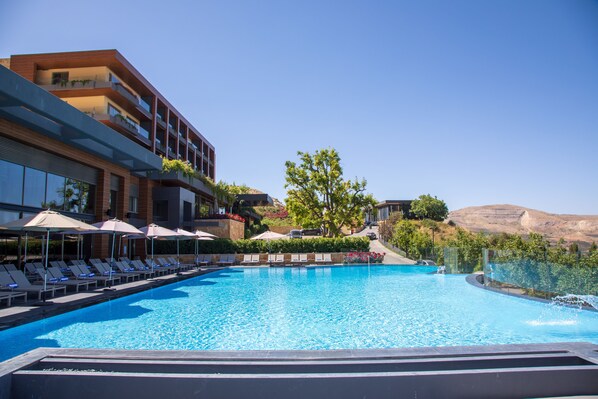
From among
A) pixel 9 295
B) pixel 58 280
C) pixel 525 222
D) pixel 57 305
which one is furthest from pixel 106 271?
pixel 525 222

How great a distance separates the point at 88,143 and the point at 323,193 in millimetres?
20985

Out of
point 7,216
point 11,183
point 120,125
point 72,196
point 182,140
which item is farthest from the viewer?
point 182,140

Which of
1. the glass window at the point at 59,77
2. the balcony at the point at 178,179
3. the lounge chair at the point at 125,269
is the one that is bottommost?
the lounge chair at the point at 125,269

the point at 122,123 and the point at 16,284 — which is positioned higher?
the point at 122,123

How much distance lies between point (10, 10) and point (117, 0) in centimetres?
377

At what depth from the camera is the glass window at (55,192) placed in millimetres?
15570

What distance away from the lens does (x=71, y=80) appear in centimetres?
2447

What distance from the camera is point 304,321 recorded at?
30.7 feet

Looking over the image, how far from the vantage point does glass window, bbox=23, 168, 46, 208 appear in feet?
47.1

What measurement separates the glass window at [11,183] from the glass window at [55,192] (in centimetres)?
151

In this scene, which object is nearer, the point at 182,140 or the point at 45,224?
the point at 45,224

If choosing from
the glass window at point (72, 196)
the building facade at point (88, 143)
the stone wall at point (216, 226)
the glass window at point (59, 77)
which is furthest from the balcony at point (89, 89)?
the stone wall at point (216, 226)

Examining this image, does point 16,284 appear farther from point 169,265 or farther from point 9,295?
point 169,265

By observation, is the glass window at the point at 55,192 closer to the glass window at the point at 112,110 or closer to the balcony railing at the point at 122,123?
the balcony railing at the point at 122,123
